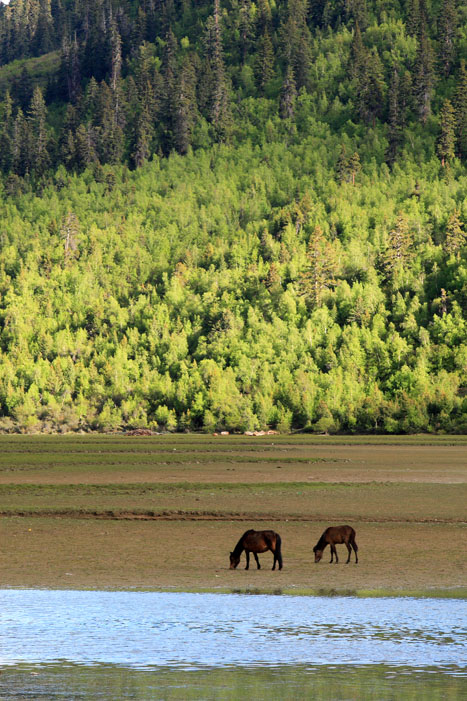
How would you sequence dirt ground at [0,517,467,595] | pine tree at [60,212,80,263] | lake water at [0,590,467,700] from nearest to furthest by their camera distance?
1. lake water at [0,590,467,700]
2. dirt ground at [0,517,467,595]
3. pine tree at [60,212,80,263]

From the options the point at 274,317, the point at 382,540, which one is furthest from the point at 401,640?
the point at 274,317

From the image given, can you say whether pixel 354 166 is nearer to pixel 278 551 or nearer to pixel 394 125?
pixel 394 125

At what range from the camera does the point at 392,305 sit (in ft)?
456

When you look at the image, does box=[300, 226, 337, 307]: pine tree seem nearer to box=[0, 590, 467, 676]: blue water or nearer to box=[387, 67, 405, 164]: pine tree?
box=[387, 67, 405, 164]: pine tree

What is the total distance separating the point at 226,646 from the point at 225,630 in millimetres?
1126

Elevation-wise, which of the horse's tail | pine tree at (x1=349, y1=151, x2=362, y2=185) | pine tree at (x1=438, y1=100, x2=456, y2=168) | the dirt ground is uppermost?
pine tree at (x1=438, y1=100, x2=456, y2=168)

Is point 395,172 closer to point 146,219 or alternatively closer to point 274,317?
point 146,219

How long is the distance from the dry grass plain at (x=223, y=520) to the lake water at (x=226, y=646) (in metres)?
1.94

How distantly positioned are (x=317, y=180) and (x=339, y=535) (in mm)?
159158

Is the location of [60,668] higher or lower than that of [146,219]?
lower

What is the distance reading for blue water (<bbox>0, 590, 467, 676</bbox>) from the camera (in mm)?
15539

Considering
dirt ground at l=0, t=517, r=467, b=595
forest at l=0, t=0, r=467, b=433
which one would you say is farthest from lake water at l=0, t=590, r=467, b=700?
forest at l=0, t=0, r=467, b=433

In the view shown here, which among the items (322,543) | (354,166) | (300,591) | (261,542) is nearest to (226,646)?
(300,591)

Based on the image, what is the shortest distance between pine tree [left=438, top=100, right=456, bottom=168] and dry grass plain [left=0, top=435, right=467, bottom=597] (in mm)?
120790
